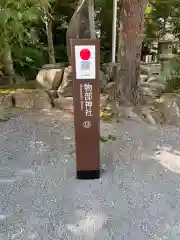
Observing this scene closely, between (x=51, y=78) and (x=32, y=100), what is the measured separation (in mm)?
654

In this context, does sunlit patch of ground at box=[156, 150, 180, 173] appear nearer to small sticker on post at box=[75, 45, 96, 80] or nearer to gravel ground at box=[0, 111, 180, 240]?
gravel ground at box=[0, 111, 180, 240]

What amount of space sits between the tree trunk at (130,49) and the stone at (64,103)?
0.80m

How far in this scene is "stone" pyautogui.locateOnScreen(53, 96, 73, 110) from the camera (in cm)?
529

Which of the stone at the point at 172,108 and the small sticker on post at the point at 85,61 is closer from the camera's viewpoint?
the small sticker on post at the point at 85,61

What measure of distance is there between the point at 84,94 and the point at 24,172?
1.00 meters

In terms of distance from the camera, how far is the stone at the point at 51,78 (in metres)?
5.77

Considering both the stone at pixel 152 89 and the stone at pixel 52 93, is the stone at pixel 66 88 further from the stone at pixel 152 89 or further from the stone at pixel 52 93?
the stone at pixel 152 89

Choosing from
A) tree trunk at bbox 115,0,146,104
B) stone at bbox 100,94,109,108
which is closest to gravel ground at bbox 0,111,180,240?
tree trunk at bbox 115,0,146,104

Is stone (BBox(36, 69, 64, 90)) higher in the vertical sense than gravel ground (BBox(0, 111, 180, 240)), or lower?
higher

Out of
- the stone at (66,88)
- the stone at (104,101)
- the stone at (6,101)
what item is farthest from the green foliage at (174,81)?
the stone at (6,101)

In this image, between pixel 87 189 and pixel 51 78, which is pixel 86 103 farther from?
pixel 51 78

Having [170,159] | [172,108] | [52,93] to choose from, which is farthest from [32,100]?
[170,159]

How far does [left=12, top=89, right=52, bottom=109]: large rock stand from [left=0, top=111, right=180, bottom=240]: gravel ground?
40.3 inches

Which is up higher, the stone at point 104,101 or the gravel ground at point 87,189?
the stone at point 104,101
